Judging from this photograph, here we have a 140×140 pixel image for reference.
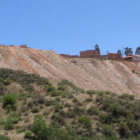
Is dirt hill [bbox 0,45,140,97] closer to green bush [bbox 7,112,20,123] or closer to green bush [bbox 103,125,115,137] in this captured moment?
green bush [bbox 7,112,20,123]

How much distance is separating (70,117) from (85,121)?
4.22ft

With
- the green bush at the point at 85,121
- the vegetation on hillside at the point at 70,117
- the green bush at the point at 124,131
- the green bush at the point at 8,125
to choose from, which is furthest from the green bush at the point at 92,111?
the green bush at the point at 8,125

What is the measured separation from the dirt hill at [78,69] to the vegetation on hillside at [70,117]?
10994 millimetres

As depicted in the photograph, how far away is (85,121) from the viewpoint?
15.6m

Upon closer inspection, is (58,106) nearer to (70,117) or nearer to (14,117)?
(70,117)

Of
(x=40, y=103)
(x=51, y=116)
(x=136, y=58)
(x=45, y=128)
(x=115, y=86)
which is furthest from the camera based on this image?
(x=136, y=58)

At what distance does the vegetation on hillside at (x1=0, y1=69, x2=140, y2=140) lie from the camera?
14109mm

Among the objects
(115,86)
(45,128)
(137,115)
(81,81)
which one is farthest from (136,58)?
(45,128)

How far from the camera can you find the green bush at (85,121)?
15.3 metres

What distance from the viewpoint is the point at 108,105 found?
57.2ft

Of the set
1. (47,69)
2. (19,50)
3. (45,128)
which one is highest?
(19,50)

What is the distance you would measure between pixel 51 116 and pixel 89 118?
92.4 inches

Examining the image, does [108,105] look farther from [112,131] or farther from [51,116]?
[51,116]

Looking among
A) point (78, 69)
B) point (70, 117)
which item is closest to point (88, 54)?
point (78, 69)
